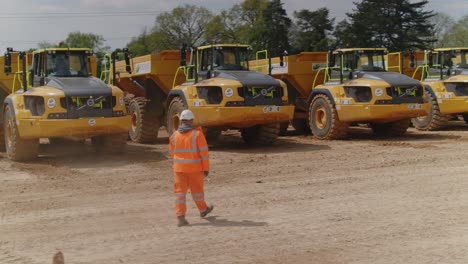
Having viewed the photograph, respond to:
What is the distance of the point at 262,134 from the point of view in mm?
15445

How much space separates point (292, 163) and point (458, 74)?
7.60 meters

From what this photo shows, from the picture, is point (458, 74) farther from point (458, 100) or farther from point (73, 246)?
point (73, 246)

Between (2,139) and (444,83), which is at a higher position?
(444,83)

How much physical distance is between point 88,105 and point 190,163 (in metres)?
5.90

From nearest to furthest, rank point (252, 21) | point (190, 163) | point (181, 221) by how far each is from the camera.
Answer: point (181, 221) < point (190, 163) < point (252, 21)

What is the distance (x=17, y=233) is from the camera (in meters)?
7.02

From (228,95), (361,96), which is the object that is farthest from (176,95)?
(361,96)

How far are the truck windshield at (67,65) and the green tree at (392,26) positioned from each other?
39908 mm

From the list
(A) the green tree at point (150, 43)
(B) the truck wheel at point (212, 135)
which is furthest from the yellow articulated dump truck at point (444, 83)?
(A) the green tree at point (150, 43)

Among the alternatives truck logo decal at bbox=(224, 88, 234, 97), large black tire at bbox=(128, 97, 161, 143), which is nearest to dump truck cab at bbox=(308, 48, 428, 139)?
truck logo decal at bbox=(224, 88, 234, 97)

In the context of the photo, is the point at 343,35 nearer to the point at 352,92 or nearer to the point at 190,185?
the point at 352,92

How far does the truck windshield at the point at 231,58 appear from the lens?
49.3 ft

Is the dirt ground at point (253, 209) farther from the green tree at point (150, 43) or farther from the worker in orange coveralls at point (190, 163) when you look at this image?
the green tree at point (150, 43)

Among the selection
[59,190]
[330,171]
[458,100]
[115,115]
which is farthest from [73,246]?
[458,100]
